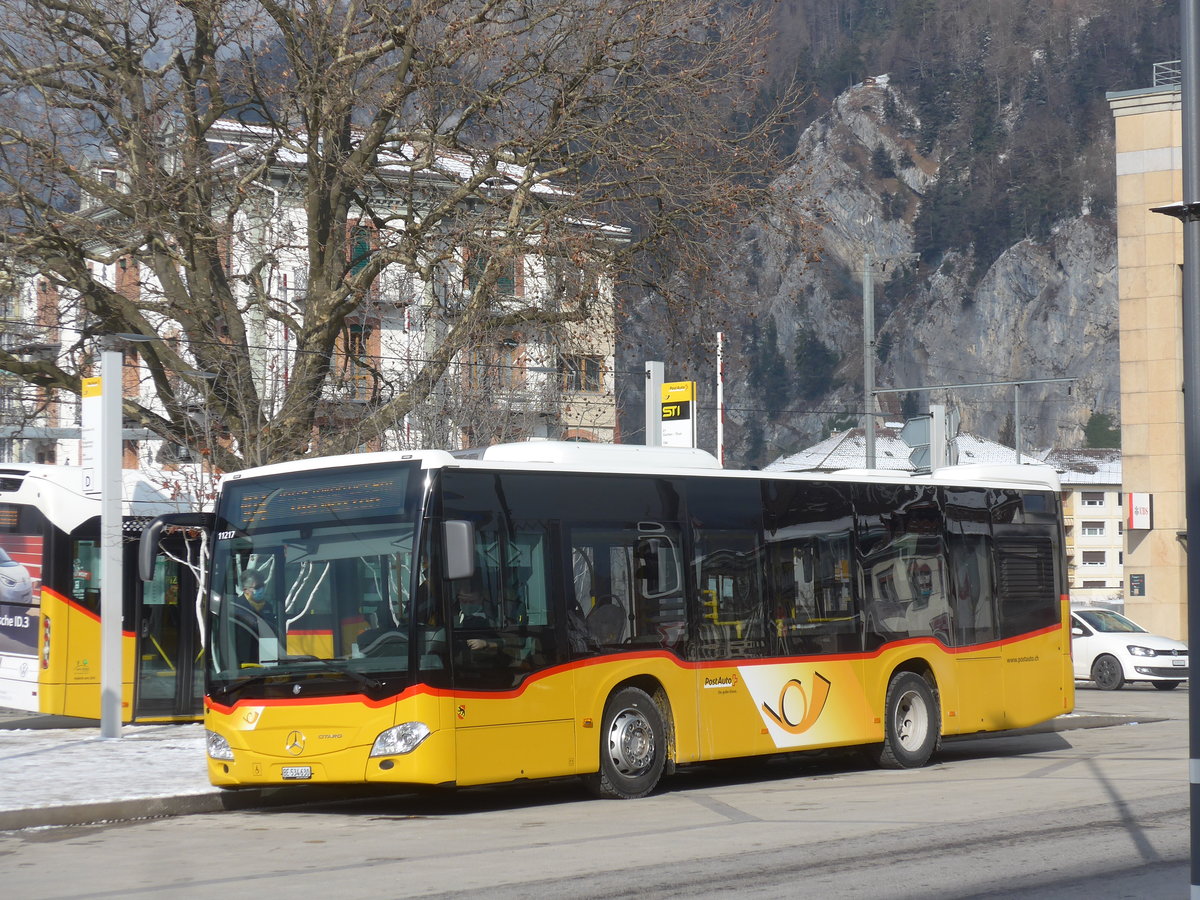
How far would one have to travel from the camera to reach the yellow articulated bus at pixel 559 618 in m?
11.5

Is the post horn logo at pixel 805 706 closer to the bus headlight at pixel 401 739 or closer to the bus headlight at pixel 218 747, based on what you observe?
the bus headlight at pixel 401 739

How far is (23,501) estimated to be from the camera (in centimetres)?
1909

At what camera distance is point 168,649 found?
63.7 feet

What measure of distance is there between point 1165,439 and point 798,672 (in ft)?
103

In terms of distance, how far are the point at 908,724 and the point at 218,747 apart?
6.92 m

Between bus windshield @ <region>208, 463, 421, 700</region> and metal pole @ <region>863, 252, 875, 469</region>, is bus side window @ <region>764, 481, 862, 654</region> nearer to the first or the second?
bus windshield @ <region>208, 463, 421, 700</region>

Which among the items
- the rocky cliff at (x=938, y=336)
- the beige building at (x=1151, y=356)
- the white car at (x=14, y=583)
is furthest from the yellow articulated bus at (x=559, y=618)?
the rocky cliff at (x=938, y=336)

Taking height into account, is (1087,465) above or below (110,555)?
above

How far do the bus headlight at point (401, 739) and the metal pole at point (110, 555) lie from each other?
5842 millimetres

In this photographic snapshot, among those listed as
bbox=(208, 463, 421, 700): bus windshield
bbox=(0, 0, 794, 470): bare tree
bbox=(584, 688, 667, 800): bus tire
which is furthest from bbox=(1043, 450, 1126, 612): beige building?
bbox=(208, 463, 421, 700): bus windshield

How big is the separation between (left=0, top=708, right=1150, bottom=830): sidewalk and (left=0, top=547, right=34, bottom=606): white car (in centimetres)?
189

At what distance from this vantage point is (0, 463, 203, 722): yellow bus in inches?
741

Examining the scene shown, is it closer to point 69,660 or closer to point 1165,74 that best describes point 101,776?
point 69,660

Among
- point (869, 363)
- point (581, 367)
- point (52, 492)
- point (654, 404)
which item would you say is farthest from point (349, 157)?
point (869, 363)
